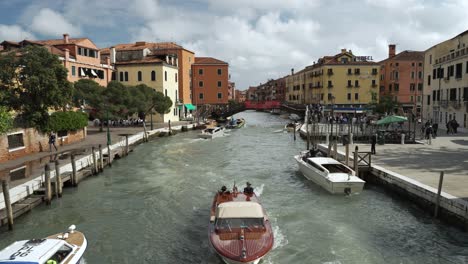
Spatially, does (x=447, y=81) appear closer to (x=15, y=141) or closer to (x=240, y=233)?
(x=240, y=233)

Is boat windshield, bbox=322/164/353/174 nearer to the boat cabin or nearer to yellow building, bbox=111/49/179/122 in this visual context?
the boat cabin

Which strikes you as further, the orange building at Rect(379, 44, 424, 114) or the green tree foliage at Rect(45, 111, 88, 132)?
the orange building at Rect(379, 44, 424, 114)

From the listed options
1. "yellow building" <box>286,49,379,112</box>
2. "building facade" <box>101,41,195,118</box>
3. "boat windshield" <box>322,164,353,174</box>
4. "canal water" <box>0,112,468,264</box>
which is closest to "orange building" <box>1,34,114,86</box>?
"building facade" <box>101,41,195,118</box>

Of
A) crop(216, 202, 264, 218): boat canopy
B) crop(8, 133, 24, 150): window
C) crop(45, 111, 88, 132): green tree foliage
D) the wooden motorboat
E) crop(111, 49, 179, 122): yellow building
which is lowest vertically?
the wooden motorboat

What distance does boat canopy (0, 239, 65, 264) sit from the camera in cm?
961

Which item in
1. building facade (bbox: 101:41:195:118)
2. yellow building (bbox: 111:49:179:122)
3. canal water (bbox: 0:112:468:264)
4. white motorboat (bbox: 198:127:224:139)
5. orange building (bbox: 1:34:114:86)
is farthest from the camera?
building facade (bbox: 101:41:195:118)

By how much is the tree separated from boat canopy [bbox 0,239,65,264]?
18.0 m

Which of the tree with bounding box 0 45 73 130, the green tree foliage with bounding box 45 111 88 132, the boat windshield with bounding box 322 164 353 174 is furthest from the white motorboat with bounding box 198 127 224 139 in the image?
the boat windshield with bounding box 322 164 353 174

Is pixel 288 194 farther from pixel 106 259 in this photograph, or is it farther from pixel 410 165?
pixel 106 259

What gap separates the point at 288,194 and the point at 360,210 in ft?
12.9

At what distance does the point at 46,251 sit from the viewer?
400 inches

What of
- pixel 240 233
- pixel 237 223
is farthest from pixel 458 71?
pixel 240 233

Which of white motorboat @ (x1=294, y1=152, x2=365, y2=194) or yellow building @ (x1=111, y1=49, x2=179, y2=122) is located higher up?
yellow building @ (x1=111, y1=49, x2=179, y2=122)

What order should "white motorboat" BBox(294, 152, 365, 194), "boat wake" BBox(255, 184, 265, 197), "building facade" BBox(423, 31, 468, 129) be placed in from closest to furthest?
"white motorboat" BBox(294, 152, 365, 194) < "boat wake" BBox(255, 184, 265, 197) < "building facade" BBox(423, 31, 468, 129)
